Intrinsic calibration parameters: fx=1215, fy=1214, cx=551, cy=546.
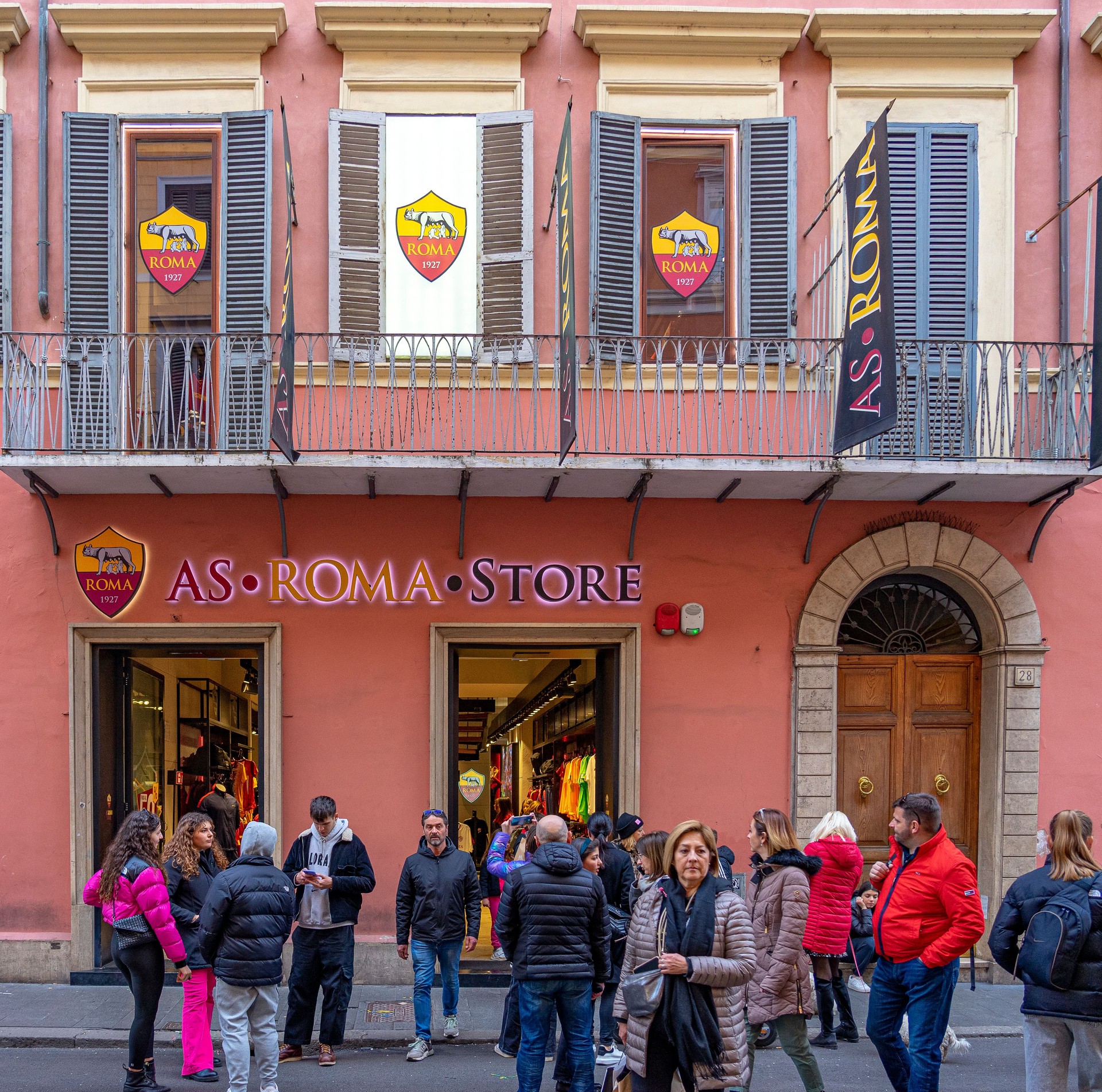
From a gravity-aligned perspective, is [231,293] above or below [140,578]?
above

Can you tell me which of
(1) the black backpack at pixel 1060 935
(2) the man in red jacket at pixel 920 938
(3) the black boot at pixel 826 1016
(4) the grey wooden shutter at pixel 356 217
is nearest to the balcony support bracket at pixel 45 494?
(4) the grey wooden shutter at pixel 356 217

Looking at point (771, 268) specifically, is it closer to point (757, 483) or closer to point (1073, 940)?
point (757, 483)

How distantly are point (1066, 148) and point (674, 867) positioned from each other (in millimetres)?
8568

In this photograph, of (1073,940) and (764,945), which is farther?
(764,945)

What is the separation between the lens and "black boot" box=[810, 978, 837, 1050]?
8.56 m

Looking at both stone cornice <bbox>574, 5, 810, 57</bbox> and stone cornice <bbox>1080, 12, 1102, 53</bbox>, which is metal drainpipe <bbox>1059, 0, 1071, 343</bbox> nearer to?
stone cornice <bbox>1080, 12, 1102, 53</bbox>

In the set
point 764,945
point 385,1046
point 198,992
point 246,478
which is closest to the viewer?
point 764,945

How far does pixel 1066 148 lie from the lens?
11117 millimetres

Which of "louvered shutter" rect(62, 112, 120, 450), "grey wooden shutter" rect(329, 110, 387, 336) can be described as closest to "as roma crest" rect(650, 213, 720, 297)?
"grey wooden shutter" rect(329, 110, 387, 336)

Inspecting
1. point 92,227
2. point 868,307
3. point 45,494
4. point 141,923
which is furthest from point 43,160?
point 868,307

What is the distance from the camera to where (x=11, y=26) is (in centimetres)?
1088

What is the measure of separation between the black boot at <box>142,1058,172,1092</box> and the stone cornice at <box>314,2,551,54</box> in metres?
8.52

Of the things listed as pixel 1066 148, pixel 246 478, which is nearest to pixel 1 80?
pixel 246 478

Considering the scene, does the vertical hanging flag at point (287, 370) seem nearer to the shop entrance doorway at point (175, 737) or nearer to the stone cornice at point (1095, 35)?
the shop entrance doorway at point (175, 737)
